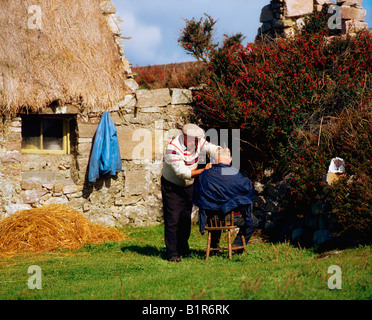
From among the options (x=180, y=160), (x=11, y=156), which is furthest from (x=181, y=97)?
(x=180, y=160)

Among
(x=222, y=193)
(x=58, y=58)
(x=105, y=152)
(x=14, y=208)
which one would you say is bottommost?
(x=14, y=208)

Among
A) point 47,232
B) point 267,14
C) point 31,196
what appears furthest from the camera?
point 267,14

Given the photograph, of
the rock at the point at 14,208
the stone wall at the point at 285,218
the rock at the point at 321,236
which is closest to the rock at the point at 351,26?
the stone wall at the point at 285,218

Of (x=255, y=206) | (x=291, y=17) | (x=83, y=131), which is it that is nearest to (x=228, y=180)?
(x=255, y=206)

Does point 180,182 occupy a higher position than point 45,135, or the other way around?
point 45,135

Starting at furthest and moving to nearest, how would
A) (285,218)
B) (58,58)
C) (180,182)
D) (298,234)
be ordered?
1. (58,58)
2. (285,218)
3. (298,234)
4. (180,182)

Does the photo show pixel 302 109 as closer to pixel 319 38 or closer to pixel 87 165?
pixel 319 38

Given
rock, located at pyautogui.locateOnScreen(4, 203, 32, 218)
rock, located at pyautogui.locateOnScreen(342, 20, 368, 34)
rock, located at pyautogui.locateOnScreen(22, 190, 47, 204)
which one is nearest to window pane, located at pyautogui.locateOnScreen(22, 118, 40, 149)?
rock, located at pyautogui.locateOnScreen(22, 190, 47, 204)

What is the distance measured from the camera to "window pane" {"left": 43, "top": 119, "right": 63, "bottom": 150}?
8727mm

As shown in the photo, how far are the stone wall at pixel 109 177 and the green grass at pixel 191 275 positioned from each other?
1.84 metres

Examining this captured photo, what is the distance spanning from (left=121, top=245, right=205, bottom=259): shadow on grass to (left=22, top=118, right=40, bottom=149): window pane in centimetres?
300

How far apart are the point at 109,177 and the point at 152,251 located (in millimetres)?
2532

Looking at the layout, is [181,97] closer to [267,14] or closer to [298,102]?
[298,102]

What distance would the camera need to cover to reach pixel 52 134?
880 centimetres
